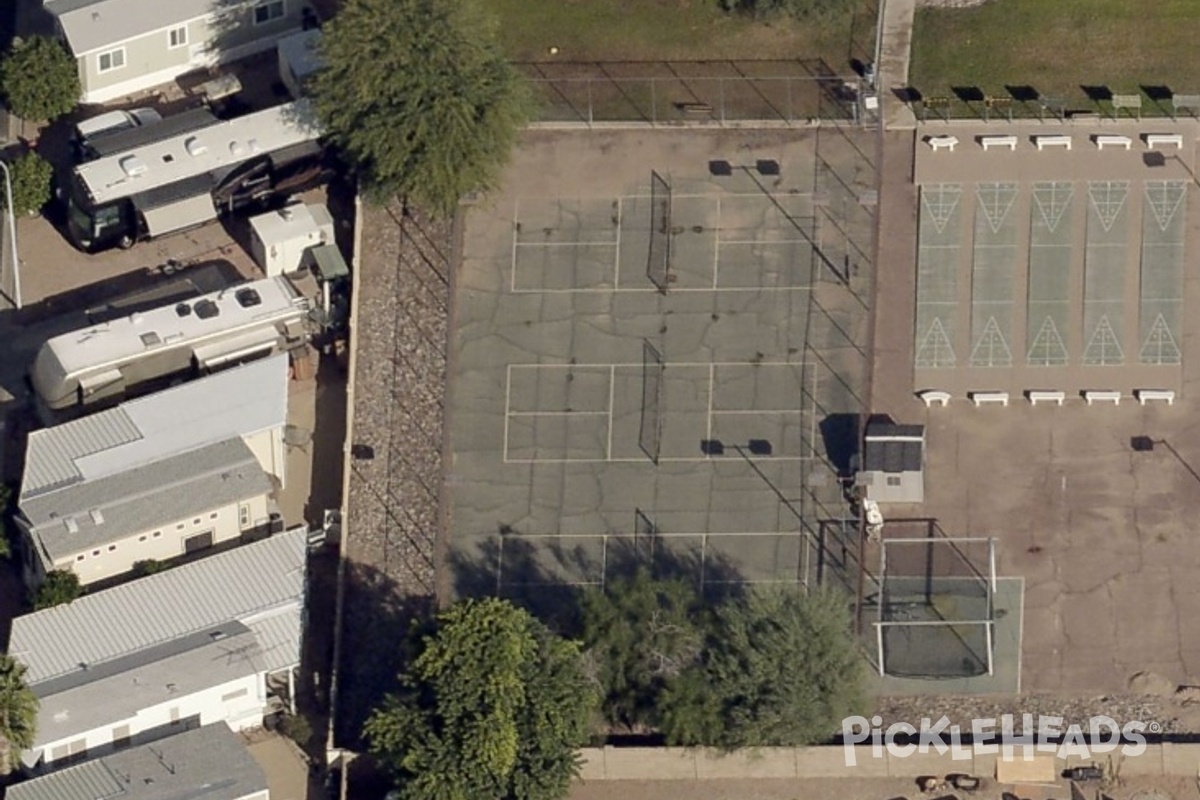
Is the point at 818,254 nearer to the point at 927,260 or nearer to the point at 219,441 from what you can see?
the point at 927,260

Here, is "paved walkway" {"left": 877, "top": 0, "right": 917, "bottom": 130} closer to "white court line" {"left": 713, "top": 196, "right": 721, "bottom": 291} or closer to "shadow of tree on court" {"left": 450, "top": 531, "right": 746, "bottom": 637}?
"white court line" {"left": 713, "top": 196, "right": 721, "bottom": 291}

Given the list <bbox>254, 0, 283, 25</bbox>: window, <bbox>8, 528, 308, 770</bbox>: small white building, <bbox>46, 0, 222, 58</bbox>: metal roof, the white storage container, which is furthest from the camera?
<bbox>254, 0, 283, 25</bbox>: window

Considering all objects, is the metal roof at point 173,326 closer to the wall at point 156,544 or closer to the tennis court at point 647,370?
the tennis court at point 647,370

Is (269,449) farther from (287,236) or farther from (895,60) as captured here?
(895,60)

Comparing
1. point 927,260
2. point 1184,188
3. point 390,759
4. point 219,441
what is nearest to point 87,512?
point 219,441

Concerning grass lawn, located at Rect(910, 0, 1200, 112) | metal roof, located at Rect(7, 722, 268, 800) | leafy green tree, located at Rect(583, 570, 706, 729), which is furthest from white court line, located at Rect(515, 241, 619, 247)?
metal roof, located at Rect(7, 722, 268, 800)

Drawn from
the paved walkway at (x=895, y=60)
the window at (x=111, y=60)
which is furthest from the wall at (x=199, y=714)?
the paved walkway at (x=895, y=60)
